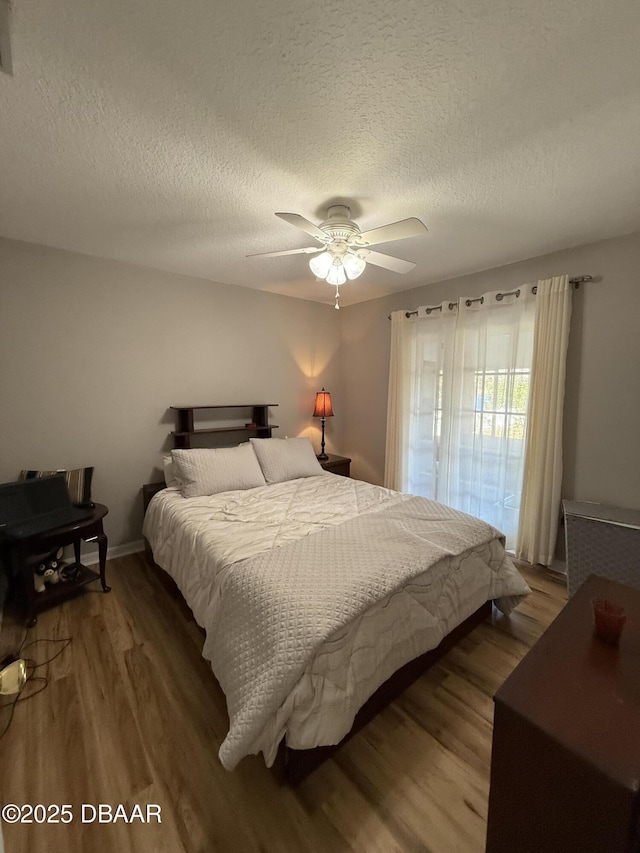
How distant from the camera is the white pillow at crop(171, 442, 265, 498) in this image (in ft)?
8.23

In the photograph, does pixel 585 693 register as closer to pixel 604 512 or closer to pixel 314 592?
pixel 314 592

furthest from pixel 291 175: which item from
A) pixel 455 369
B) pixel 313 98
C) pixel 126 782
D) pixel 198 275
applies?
pixel 126 782

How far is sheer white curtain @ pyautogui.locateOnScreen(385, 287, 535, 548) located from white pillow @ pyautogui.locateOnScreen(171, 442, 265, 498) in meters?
1.58

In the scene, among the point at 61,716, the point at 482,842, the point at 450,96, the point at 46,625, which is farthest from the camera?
the point at 46,625

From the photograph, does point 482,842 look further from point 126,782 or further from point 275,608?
point 126,782

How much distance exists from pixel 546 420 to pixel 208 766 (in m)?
2.79

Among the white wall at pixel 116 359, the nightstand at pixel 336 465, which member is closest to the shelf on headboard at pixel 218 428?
the white wall at pixel 116 359

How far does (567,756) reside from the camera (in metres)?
0.74

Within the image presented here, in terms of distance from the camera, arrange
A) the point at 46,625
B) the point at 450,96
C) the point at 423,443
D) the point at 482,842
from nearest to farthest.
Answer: the point at 482,842
the point at 450,96
the point at 46,625
the point at 423,443

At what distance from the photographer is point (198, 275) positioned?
9.84 feet

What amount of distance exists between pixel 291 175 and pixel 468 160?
2.63 ft

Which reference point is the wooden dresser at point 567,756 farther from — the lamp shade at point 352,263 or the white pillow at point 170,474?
the white pillow at point 170,474

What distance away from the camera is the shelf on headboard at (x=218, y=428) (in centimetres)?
298

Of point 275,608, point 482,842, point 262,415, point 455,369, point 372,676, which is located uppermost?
point 455,369
